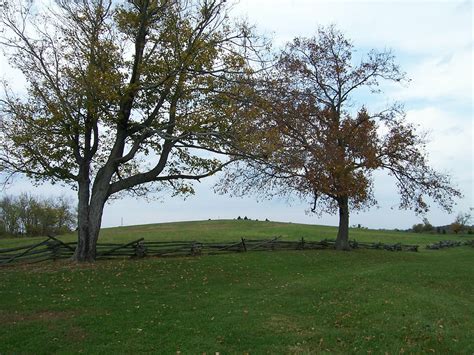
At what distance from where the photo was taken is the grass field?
824 centimetres

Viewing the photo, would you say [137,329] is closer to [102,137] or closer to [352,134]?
[102,137]

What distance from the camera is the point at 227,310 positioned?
1062 cm

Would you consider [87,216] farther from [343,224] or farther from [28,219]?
[28,219]

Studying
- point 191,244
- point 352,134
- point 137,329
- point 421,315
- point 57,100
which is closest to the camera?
point 137,329

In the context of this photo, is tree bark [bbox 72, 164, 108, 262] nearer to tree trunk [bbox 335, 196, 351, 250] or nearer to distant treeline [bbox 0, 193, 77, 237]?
tree trunk [bbox 335, 196, 351, 250]

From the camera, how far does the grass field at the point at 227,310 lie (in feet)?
27.0

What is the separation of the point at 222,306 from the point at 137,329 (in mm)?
2694

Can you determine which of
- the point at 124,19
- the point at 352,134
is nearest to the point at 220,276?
the point at 124,19

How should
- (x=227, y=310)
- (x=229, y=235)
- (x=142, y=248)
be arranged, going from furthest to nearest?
1. (x=229, y=235)
2. (x=142, y=248)
3. (x=227, y=310)

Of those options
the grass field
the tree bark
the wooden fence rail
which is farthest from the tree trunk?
the tree bark

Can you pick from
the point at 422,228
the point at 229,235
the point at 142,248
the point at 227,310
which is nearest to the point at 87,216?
the point at 142,248

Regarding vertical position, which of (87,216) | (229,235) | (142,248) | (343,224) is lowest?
(142,248)

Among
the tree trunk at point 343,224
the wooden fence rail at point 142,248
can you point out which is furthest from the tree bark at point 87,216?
the tree trunk at point 343,224

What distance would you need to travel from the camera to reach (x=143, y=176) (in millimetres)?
19109
